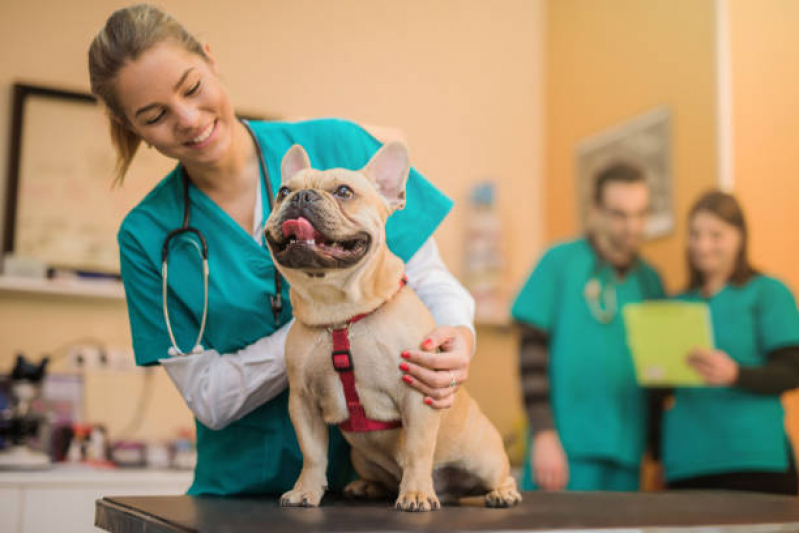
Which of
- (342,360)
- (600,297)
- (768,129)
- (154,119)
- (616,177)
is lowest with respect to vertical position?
(342,360)

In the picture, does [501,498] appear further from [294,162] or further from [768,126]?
[768,126]

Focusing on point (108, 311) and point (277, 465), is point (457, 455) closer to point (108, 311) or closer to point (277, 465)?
point (277, 465)

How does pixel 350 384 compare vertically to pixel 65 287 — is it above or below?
below

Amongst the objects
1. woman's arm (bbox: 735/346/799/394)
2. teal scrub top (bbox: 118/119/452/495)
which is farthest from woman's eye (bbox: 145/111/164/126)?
woman's arm (bbox: 735/346/799/394)

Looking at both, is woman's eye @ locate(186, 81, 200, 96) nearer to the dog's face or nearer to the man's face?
the dog's face

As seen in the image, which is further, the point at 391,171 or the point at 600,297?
the point at 600,297

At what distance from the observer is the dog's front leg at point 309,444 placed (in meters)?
0.98

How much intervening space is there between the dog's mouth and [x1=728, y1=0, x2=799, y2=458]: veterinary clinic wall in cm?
196

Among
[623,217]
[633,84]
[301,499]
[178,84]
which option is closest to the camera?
[301,499]

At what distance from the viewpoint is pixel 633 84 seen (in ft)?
10.2

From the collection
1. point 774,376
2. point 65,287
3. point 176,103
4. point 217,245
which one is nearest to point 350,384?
point 217,245

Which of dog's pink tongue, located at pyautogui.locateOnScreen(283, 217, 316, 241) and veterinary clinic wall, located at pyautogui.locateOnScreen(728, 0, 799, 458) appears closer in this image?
dog's pink tongue, located at pyautogui.locateOnScreen(283, 217, 316, 241)

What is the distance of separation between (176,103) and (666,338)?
4.85 ft

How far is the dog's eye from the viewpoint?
0.94 m
